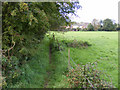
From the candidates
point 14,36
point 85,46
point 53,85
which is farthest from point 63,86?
point 85,46

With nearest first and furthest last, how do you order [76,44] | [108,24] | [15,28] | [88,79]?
[88,79], [15,28], [76,44], [108,24]

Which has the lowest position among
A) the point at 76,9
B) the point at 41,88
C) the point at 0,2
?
the point at 41,88

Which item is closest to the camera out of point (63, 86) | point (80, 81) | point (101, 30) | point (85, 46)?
point (80, 81)

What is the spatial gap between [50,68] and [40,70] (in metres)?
0.59

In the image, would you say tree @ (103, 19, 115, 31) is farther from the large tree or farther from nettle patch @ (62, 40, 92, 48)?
the large tree

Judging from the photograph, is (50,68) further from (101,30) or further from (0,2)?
(101,30)

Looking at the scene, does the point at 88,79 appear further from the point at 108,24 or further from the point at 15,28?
the point at 108,24

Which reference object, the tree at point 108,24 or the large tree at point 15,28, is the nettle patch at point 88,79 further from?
the tree at point 108,24

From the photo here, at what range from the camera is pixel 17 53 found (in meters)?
4.76

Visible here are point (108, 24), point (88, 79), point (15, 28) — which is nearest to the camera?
point (88, 79)

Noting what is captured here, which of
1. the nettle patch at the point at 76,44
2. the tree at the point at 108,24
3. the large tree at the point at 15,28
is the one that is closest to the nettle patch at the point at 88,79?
the large tree at the point at 15,28

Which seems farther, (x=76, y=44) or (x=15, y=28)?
(x=76, y=44)

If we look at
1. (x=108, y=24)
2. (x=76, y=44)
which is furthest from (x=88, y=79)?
(x=108, y=24)

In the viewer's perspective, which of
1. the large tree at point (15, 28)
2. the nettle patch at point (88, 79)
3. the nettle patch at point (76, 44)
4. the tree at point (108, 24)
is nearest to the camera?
the nettle patch at point (88, 79)
